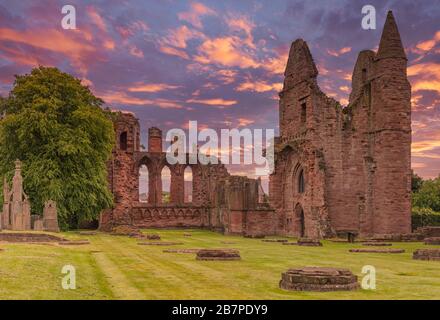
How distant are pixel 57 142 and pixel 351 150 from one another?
18178 millimetres

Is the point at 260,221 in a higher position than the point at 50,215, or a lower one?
lower

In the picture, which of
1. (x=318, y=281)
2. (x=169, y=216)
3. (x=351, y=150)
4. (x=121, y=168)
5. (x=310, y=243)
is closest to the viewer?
(x=318, y=281)

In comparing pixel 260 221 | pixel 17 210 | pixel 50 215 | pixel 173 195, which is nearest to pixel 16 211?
pixel 17 210

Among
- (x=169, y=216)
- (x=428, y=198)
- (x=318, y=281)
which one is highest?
(x=428, y=198)

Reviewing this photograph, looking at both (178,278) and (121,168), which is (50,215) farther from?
(178,278)

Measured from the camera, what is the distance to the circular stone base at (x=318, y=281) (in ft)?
33.6

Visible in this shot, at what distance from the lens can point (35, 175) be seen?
3281 cm

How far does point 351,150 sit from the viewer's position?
121ft

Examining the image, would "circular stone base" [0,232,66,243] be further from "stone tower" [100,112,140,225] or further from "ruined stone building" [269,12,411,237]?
"stone tower" [100,112,140,225]

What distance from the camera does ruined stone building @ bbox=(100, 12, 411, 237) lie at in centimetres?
3434

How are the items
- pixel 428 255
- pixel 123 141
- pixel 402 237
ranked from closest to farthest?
pixel 428 255, pixel 402 237, pixel 123 141

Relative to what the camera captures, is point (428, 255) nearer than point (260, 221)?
Yes

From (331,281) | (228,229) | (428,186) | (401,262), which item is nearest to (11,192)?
(228,229)
